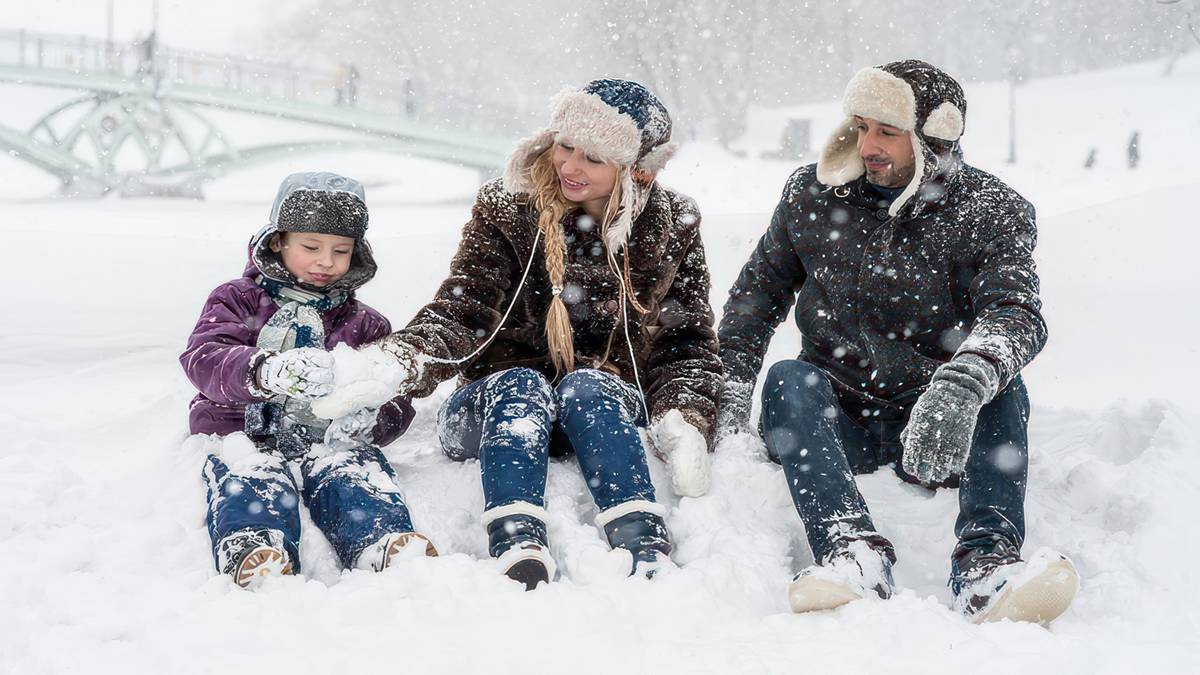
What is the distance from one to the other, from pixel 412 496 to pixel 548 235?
0.85 metres

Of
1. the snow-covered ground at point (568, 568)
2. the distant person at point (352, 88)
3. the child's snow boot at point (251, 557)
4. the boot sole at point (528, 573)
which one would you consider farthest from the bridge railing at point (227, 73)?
the boot sole at point (528, 573)

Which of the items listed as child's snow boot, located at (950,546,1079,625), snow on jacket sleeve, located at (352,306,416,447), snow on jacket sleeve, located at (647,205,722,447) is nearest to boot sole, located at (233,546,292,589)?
snow on jacket sleeve, located at (352,306,416,447)

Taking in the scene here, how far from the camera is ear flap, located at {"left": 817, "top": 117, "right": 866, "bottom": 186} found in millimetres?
2840

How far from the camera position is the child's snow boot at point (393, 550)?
220cm

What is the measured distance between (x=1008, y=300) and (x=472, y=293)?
4.95 feet

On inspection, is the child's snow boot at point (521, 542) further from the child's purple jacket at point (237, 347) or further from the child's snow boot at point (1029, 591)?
the child's snow boot at point (1029, 591)

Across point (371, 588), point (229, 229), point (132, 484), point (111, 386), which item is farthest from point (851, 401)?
point (229, 229)

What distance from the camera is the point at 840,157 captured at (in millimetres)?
2895

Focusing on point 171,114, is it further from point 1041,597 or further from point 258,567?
point 1041,597

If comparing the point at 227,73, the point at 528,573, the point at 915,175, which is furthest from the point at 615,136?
the point at 227,73

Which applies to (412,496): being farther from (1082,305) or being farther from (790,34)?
(790,34)

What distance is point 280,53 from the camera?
3216cm

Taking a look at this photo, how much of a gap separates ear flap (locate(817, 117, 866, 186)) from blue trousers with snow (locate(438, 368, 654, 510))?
89cm

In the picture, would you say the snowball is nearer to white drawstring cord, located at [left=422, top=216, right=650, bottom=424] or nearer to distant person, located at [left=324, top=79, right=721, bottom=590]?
distant person, located at [left=324, top=79, right=721, bottom=590]
